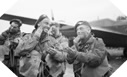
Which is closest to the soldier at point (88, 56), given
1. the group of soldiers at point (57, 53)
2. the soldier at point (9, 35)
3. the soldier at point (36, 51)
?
the group of soldiers at point (57, 53)

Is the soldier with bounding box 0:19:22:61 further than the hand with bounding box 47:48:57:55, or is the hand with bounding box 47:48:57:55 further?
the soldier with bounding box 0:19:22:61

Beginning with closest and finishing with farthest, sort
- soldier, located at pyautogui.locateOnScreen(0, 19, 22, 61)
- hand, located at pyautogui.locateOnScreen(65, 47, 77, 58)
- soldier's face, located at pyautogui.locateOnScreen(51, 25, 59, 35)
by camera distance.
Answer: hand, located at pyautogui.locateOnScreen(65, 47, 77, 58) < soldier's face, located at pyautogui.locateOnScreen(51, 25, 59, 35) < soldier, located at pyautogui.locateOnScreen(0, 19, 22, 61)

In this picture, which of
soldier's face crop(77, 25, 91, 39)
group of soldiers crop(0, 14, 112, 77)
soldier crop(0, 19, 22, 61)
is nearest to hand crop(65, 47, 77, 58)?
group of soldiers crop(0, 14, 112, 77)

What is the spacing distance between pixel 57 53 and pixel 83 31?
0.24 meters

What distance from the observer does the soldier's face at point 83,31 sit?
55.2 inches

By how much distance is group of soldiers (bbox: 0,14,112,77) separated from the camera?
1369 millimetres

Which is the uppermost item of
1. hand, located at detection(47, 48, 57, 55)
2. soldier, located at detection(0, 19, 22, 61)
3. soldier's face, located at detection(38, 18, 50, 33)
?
soldier's face, located at detection(38, 18, 50, 33)

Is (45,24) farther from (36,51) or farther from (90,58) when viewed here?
(90,58)

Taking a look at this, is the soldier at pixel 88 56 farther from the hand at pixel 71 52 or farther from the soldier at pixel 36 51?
the soldier at pixel 36 51

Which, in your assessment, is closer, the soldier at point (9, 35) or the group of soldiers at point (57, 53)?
the group of soldiers at point (57, 53)

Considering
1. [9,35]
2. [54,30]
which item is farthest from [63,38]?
[9,35]

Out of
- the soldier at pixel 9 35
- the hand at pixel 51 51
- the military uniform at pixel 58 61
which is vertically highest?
the soldier at pixel 9 35

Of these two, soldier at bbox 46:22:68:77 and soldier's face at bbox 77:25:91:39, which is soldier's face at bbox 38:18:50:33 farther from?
soldier's face at bbox 77:25:91:39

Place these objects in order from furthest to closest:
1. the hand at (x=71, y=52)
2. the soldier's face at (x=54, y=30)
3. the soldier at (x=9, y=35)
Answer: the soldier at (x=9, y=35), the soldier's face at (x=54, y=30), the hand at (x=71, y=52)
